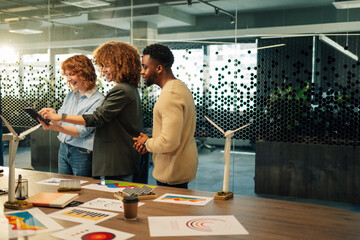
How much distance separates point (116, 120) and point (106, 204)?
0.78 metres

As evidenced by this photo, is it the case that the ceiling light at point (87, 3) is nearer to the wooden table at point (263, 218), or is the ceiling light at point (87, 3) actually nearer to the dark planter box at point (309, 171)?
the dark planter box at point (309, 171)

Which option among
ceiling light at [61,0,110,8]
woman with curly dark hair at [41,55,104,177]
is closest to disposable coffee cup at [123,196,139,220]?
woman with curly dark hair at [41,55,104,177]

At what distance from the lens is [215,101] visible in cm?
437

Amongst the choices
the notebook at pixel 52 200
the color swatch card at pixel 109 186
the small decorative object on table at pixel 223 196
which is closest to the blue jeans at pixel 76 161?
the color swatch card at pixel 109 186

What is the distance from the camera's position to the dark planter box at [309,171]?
3.87 m

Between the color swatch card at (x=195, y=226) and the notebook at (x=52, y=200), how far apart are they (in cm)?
45

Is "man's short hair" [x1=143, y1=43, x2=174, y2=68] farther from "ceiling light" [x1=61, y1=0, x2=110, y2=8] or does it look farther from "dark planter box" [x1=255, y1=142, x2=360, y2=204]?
"ceiling light" [x1=61, y1=0, x2=110, y2=8]

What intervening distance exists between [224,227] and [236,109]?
276 cm

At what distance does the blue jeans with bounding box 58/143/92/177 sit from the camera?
8.95 ft

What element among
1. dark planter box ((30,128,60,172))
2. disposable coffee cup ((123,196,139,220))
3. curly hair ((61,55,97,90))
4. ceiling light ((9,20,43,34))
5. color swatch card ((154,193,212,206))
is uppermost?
ceiling light ((9,20,43,34))

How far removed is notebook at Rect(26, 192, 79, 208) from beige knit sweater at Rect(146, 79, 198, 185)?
1.65 feet

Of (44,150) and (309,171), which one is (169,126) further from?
(44,150)

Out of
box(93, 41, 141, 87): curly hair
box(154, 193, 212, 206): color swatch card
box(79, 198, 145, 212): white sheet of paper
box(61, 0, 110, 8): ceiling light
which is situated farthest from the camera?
box(61, 0, 110, 8): ceiling light

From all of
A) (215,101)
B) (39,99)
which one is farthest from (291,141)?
(39,99)
